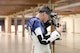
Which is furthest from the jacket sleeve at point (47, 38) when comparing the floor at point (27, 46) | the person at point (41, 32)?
the floor at point (27, 46)

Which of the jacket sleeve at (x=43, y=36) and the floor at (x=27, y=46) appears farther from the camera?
the floor at (x=27, y=46)

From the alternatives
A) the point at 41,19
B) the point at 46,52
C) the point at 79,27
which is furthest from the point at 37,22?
the point at 79,27

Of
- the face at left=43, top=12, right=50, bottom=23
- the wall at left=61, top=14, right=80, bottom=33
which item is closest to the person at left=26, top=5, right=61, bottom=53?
the face at left=43, top=12, right=50, bottom=23

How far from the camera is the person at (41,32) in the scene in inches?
77.9

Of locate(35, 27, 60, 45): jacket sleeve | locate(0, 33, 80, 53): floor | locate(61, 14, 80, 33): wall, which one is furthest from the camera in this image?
locate(61, 14, 80, 33): wall

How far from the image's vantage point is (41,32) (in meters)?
1.99

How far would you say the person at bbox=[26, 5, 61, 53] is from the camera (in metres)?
1.98

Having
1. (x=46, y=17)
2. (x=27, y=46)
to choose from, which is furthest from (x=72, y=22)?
(x=46, y=17)

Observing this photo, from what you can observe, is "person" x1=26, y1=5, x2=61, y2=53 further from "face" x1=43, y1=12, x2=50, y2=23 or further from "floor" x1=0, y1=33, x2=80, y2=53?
"floor" x1=0, y1=33, x2=80, y2=53

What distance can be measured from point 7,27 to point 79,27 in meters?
8.72

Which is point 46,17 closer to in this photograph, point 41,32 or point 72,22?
point 41,32

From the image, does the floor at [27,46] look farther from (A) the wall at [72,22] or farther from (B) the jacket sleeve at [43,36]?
(A) the wall at [72,22]

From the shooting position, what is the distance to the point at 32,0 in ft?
30.6

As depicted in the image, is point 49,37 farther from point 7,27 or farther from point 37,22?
point 7,27
